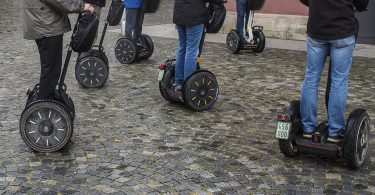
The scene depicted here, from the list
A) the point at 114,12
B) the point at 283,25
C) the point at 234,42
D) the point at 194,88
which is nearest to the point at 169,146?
the point at 194,88

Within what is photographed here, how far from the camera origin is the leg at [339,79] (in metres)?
4.39

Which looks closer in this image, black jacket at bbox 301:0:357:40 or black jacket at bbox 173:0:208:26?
black jacket at bbox 301:0:357:40

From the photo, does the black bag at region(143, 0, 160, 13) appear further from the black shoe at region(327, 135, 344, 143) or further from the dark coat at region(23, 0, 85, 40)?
the black shoe at region(327, 135, 344, 143)

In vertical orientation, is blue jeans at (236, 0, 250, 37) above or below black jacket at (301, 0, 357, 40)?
below

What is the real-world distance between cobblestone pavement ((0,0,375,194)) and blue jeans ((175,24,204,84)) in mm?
453

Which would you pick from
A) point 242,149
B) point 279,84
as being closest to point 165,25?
point 279,84

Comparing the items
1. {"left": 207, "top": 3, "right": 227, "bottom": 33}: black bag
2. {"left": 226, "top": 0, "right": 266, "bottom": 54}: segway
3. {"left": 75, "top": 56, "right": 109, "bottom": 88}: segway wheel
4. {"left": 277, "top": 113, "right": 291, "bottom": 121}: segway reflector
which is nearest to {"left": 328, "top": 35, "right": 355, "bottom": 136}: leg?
{"left": 277, "top": 113, "right": 291, "bottom": 121}: segway reflector

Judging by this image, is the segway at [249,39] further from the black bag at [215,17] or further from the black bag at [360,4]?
the black bag at [360,4]

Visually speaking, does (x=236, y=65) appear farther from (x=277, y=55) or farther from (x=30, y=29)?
(x=30, y=29)

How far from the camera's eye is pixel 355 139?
4.34 meters

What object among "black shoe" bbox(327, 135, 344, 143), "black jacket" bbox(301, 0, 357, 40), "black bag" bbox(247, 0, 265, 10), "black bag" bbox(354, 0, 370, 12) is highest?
"black bag" bbox(354, 0, 370, 12)

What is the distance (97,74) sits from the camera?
7.39 meters

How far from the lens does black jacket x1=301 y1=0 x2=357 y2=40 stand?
170 inches

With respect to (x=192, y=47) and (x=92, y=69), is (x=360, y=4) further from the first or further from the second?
(x=92, y=69)
